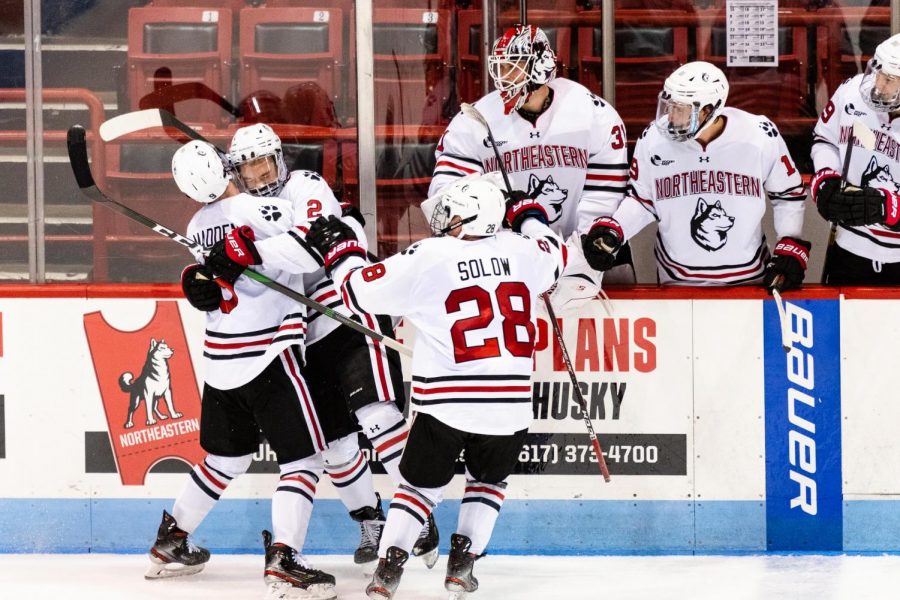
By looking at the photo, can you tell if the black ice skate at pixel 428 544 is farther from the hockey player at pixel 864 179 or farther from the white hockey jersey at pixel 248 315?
the hockey player at pixel 864 179

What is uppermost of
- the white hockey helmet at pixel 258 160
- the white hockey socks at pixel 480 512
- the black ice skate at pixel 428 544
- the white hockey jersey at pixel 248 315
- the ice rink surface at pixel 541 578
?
the white hockey helmet at pixel 258 160

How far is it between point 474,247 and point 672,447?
3.28 ft

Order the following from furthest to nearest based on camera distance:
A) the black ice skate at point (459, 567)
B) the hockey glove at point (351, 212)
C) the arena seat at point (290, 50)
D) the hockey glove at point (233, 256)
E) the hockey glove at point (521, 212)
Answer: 1. the arena seat at point (290, 50)
2. the hockey glove at point (351, 212)
3. the hockey glove at point (521, 212)
4. the hockey glove at point (233, 256)
5. the black ice skate at point (459, 567)

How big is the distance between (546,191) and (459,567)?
47.3 inches

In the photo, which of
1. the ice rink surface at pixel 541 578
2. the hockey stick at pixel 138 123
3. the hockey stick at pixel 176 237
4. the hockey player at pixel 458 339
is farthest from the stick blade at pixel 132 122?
the ice rink surface at pixel 541 578

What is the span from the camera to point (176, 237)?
3703 millimetres

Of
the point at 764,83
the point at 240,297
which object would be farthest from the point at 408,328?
the point at 764,83

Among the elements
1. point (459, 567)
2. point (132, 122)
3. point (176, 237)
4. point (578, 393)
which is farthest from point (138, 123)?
point (459, 567)

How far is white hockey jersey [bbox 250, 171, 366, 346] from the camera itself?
3.55 m

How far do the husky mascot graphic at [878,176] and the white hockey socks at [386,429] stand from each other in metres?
1.55

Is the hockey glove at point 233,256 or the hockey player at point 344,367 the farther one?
the hockey player at point 344,367

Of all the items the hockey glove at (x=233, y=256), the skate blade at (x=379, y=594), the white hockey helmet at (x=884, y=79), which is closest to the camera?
the skate blade at (x=379, y=594)

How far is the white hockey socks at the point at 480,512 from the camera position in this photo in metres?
3.47

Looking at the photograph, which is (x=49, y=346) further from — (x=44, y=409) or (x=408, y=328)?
(x=408, y=328)
